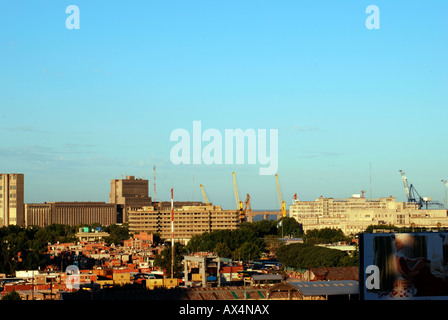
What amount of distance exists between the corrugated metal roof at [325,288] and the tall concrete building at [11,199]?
133886mm

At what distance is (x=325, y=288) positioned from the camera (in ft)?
139

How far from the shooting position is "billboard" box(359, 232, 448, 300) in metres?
33.1

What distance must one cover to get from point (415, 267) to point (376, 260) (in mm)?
1695

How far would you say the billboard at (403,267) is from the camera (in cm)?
3312

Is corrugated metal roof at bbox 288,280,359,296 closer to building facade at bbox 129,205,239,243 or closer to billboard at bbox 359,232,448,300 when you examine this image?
billboard at bbox 359,232,448,300

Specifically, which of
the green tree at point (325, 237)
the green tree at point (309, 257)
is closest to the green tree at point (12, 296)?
the green tree at point (309, 257)

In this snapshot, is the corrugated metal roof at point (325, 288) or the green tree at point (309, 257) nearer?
the corrugated metal roof at point (325, 288)

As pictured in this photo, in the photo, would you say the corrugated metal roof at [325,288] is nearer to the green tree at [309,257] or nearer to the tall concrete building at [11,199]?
the green tree at [309,257]

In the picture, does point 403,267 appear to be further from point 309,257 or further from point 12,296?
point 309,257

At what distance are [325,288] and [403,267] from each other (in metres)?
9.55

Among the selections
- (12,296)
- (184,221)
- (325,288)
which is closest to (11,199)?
(184,221)

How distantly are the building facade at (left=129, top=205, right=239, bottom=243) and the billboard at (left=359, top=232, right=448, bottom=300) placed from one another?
121883mm

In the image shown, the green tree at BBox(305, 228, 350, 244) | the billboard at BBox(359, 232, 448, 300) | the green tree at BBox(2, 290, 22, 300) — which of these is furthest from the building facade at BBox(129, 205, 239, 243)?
the billboard at BBox(359, 232, 448, 300)
